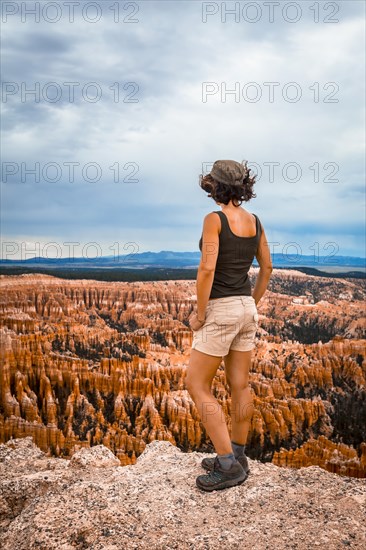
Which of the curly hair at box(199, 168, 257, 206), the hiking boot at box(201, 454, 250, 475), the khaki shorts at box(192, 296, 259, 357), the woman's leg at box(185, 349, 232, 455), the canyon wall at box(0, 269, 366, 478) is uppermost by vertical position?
the curly hair at box(199, 168, 257, 206)

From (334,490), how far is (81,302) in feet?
133

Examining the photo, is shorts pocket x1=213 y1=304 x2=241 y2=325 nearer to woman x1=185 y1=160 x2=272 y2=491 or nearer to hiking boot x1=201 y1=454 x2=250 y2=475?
woman x1=185 y1=160 x2=272 y2=491

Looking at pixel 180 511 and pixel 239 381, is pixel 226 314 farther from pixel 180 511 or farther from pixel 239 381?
pixel 180 511

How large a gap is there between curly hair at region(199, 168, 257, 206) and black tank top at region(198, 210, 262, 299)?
168 mm

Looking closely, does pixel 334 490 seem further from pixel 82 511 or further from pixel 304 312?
pixel 304 312

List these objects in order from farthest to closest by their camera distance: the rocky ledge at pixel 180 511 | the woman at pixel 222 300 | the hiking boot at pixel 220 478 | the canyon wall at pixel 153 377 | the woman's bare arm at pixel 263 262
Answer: the canyon wall at pixel 153 377
the woman's bare arm at pixel 263 262
the hiking boot at pixel 220 478
the woman at pixel 222 300
the rocky ledge at pixel 180 511

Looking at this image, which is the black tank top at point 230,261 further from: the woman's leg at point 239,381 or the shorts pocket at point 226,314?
the woman's leg at point 239,381

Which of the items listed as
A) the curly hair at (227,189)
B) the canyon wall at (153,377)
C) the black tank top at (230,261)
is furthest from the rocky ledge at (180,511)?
the canyon wall at (153,377)

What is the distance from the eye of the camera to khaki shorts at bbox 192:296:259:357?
310 cm

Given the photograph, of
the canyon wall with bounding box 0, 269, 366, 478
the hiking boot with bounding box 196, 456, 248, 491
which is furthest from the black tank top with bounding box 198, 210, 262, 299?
the canyon wall with bounding box 0, 269, 366, 478

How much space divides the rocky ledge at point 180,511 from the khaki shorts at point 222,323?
101 centimetres

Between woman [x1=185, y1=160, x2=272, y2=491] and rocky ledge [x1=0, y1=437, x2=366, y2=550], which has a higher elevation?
woman [x1=185, y1=160, x2=272, y2=491]

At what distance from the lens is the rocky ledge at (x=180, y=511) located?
2.74m

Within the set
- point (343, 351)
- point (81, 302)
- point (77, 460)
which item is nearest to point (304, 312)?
point (343, 351)
